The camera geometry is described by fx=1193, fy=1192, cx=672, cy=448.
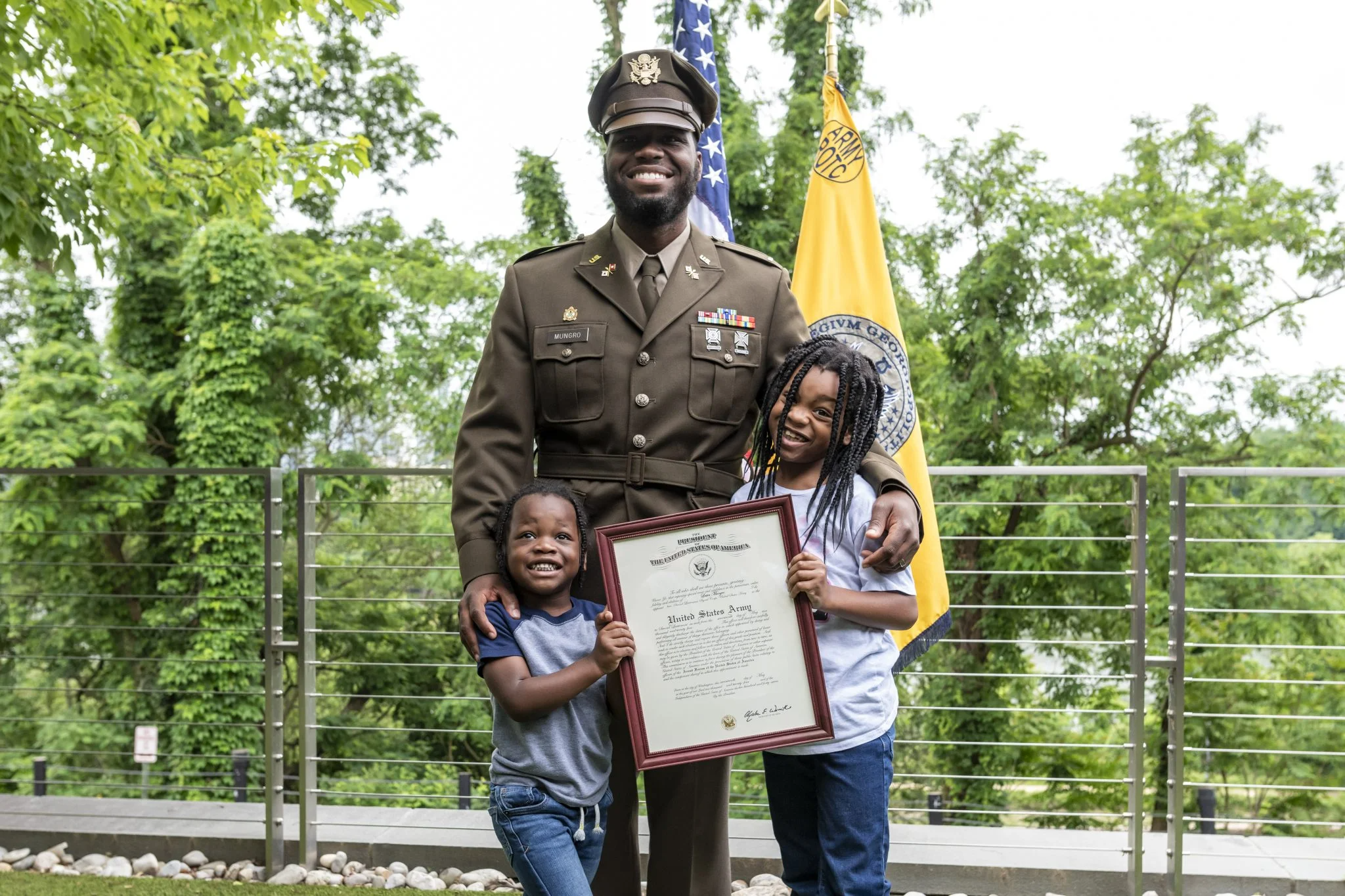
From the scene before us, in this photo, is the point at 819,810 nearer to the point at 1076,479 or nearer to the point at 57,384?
the point at 1076,479

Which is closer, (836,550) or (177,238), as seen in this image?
(836,550)

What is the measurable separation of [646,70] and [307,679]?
259 cm

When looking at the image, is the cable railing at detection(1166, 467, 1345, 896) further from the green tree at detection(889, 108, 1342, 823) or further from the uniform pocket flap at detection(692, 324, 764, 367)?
the uniform pocket flap at detection(692, 324, 764, 367)

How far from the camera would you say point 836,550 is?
1.93 meters

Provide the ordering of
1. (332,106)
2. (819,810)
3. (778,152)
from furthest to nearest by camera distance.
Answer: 1. (332,106)
2. (778,152)
3. (819,810)

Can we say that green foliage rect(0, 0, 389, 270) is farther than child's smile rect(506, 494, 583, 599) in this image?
Yes

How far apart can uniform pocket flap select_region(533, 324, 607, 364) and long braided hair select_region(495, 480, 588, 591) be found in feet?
0.79

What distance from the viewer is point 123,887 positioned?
3.59 meters

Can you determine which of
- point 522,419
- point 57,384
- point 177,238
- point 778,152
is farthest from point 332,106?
point 522,419

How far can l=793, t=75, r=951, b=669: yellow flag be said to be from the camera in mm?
3586

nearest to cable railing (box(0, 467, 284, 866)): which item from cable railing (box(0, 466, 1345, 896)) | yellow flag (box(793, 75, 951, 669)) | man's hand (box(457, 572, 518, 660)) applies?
cable railing (box(0, 466, 1345, 896))

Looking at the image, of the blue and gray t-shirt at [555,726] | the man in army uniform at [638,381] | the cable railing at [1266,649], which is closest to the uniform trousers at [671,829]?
the man in army uniform at [638,381]

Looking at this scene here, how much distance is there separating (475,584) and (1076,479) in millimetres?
8624

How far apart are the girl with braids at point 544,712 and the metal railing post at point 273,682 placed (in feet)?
6.75
